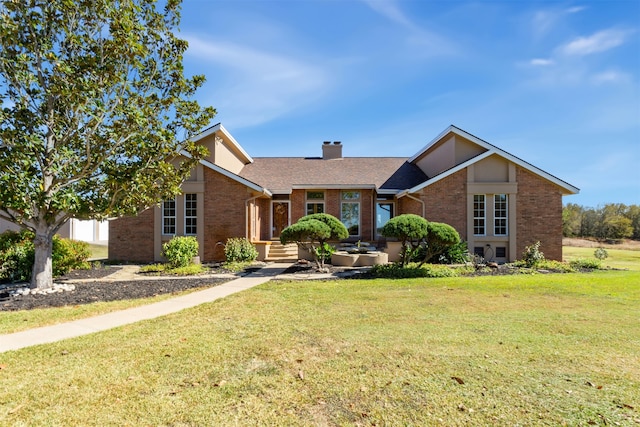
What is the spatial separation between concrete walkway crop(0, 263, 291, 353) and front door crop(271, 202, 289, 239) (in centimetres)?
976

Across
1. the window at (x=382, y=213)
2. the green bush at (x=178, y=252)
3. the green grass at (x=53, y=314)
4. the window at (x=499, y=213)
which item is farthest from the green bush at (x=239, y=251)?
the window at (x=499, y=213)

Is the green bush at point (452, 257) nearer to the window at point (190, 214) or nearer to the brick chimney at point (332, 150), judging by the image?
the window at point (190, 214)

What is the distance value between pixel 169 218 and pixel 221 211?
8.39 ft

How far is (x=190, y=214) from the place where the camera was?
16375mm

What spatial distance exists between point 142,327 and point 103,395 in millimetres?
2478

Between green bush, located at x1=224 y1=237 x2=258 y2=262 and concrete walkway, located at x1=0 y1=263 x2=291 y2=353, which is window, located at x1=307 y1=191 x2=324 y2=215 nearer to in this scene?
green bush, located at x1=224 y1=237 x2=258 y2=262

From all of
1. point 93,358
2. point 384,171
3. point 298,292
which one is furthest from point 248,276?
point 384,171

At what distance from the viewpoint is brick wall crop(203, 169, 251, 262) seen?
52.7 feet

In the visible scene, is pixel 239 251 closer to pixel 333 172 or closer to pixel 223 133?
pixel 223 133

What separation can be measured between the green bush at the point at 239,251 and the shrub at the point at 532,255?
38.1 feet

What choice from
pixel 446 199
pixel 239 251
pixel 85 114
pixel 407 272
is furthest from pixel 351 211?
pixel 85 114

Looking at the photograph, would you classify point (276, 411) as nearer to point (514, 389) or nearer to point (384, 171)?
point (514, 389)

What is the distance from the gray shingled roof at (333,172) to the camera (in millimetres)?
19500

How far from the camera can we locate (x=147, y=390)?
11.8 feet
